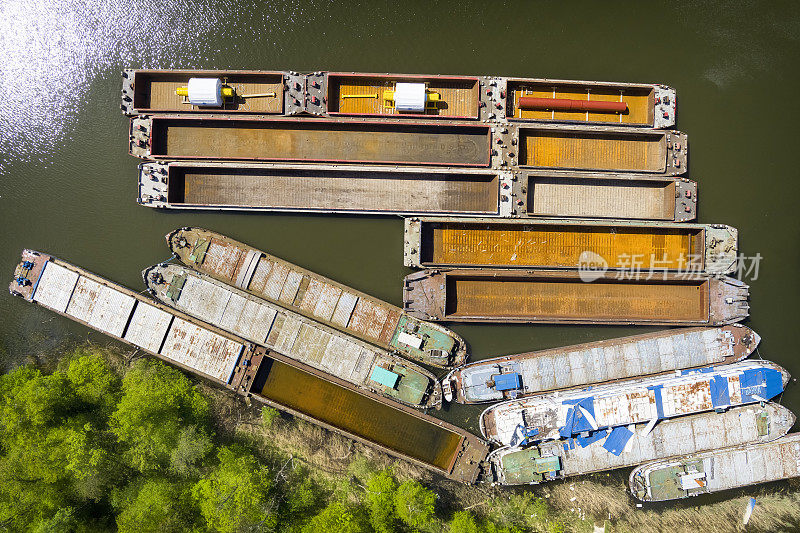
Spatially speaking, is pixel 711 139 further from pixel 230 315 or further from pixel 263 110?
pixel 230 315

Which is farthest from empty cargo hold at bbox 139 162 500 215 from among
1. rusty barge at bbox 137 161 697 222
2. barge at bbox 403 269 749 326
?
barge at bbox 403 269 749 326

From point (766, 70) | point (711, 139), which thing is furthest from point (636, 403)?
point (766, 70)

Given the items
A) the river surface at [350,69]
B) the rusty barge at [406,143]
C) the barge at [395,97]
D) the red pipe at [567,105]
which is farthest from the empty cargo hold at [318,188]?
the red pipe at [567,105]

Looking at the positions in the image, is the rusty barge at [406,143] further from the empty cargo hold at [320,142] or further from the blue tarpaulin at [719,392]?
the blue tarpaulin at [719,392]

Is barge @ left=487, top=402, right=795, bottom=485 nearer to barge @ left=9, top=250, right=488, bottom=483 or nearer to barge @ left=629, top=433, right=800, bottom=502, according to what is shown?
barge @ left=629, top=433, right=800, bottom=502

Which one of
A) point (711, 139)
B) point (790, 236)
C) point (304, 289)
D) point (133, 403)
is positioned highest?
point (711, 139)

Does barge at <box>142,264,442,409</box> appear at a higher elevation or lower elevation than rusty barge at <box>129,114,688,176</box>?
lower
